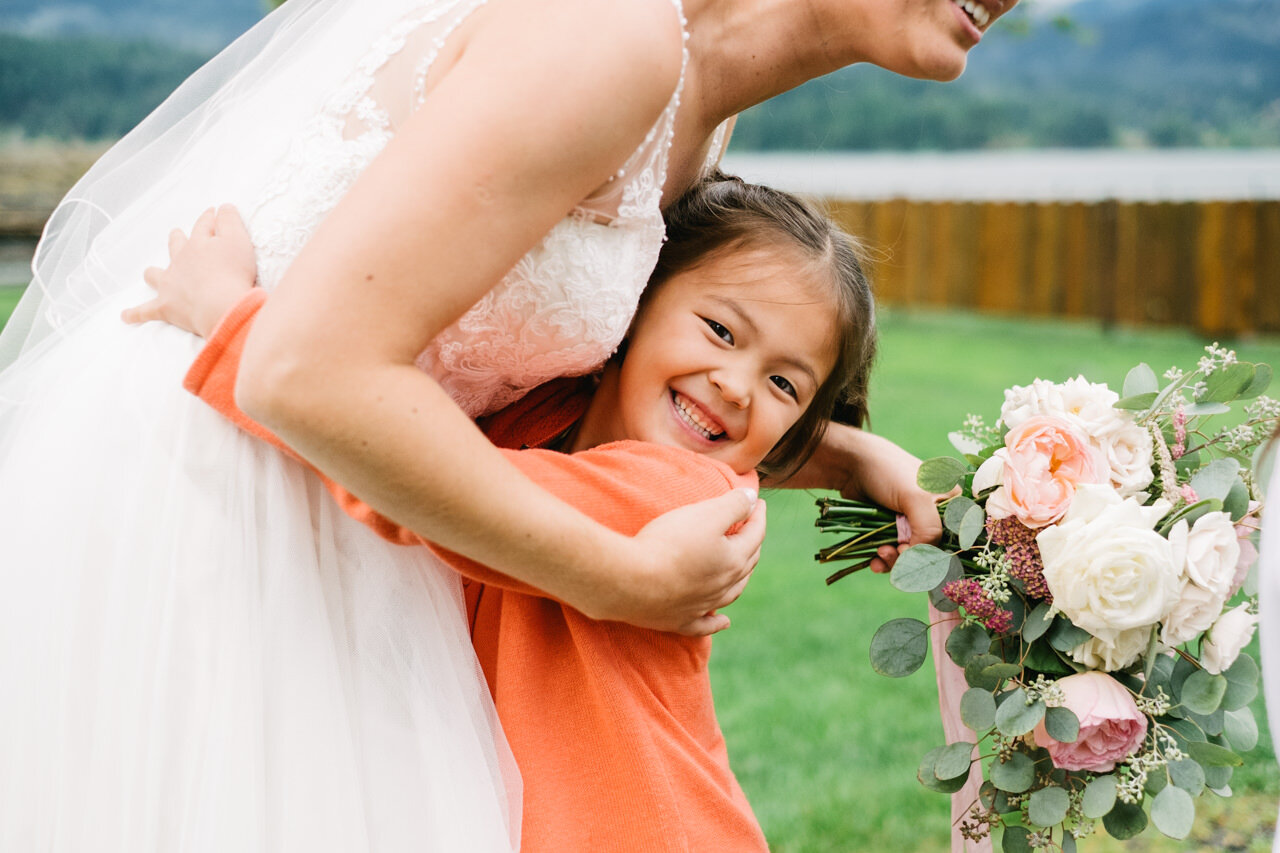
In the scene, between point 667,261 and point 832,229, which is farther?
point 832,229

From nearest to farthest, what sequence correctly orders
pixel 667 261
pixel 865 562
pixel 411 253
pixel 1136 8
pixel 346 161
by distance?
1. pixel 411 253
2. pixel 346 161
3. pixel 667 261
4. pixel 865 562
5. pixel 1136 8

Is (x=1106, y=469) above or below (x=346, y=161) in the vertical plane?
below

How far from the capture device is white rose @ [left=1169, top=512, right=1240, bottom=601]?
1828 millimetres

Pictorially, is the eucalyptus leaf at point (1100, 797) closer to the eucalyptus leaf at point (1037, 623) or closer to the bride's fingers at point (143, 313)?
the eucalyptus leaf at point (1037, 623)

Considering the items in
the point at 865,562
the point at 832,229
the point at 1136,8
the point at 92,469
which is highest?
the point at 92,469

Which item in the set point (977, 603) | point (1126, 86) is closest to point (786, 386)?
point (977, 603)

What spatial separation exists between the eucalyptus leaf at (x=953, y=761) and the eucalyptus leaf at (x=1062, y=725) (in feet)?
0.68

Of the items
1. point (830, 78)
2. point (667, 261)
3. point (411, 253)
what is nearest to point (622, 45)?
point (411, 253)

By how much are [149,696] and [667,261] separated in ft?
3.68

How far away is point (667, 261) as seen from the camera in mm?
2131

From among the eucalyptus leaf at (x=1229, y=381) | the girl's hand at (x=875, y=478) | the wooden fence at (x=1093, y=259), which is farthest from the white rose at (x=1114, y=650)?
the wooden fence at (x=1093, y=259)

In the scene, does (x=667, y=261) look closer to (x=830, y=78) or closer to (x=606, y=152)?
(x=830, y=78)

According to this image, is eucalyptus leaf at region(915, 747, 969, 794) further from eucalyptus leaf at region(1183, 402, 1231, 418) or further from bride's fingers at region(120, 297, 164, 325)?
bride's fingers at region(120, 297, 164, 325)

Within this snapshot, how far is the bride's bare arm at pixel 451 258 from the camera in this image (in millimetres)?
1287
